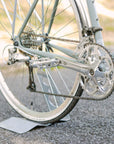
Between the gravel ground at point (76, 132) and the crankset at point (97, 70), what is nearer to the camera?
the crankset at point (97, 70)

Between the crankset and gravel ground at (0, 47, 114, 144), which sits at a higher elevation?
the crankset

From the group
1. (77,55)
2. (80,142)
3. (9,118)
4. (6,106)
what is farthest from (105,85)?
(6,106)

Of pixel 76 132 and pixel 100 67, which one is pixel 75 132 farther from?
pixel 100 67

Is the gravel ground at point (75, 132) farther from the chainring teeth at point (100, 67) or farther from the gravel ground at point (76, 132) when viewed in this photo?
the chainring teeth at point (100, 67)

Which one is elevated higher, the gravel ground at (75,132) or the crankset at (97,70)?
the crankset at (97,70)

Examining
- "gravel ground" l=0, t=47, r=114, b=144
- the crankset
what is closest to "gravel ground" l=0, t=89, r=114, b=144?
"gravel ground" l=0, t=47, r=114, b=144

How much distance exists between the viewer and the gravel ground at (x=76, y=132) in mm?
1639

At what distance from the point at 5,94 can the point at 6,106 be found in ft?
1.07

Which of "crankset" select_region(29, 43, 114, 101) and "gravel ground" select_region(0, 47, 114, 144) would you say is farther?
"gravel ground" select_region(0, 47, 114, 144)

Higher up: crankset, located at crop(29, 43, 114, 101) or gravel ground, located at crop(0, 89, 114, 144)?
crankset, located at crop(29, 43, 114, 101)

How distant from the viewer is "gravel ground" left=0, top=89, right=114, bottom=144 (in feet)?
5.38

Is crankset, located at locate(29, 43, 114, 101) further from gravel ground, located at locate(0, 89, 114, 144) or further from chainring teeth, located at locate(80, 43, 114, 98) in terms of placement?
gravel ground, located at locate(0, 89, 114, 144)

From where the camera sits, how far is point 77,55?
4.81 feet

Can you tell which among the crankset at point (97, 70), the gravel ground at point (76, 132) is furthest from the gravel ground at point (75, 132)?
the crankset at point (97, 70)
